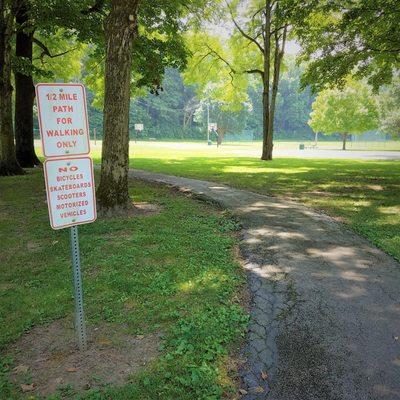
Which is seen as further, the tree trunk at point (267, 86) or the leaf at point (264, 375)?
the tree trunk at point (267, 86)

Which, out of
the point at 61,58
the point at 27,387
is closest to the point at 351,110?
the point at 61,58

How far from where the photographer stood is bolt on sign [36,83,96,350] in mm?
3191

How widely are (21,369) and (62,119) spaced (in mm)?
2285

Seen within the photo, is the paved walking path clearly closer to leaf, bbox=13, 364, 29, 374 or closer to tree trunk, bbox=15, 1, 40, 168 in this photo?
leaf, bbox=13, 364, 29, 374

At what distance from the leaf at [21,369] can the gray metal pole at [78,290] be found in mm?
500

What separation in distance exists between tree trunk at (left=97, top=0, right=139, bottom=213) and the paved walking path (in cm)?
311

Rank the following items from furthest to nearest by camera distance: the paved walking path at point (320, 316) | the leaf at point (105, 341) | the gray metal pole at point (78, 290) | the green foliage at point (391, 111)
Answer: the green foliage at point (391, 111), the leaf at point (105, 341), the gray metal pole at point (78, 290), the paved walking path at point (320, 316)

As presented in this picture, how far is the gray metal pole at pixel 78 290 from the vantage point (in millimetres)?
3584

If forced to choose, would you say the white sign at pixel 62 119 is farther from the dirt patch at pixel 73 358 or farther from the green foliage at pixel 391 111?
the green foliage at pixel 391 111

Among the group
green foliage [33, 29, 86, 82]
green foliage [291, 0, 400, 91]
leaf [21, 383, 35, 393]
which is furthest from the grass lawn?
green foliage [33, 29, 86, 82]

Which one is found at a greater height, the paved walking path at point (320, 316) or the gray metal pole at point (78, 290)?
the gray metal pole at point (78, 290)

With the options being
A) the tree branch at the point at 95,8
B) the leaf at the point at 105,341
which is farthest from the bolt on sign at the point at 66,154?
the tree branch at the point at 95,8

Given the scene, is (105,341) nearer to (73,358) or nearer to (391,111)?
(73,358)

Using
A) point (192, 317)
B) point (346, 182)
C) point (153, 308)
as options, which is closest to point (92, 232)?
point (153, 308)
